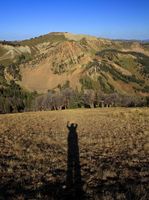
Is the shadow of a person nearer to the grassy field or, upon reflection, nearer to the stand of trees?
the grassy field

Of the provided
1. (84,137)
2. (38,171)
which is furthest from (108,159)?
(84,137)

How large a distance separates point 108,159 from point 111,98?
10954 cm

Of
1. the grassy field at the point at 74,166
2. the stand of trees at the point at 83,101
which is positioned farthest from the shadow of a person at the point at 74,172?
the stand of trees at the point at 83,101

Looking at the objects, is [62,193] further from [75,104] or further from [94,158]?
[75,104]

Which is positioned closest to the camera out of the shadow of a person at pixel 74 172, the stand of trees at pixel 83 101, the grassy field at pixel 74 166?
the grassy field at pixel 74 166

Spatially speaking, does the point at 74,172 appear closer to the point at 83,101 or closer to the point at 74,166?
the point at 74,166

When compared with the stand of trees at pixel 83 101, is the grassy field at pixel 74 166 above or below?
above

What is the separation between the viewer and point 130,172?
15.4m

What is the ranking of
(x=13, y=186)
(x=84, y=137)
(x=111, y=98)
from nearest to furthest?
(x=13, y=186), (x=84, y=137), (x=111, y=98)

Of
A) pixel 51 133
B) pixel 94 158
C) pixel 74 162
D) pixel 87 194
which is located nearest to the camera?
pixel 87 194

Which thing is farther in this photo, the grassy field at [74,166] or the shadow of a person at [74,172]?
the shadow of a person at [74,172]

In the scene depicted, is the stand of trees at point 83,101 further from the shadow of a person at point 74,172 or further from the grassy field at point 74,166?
the shadow of a person at point 74,172

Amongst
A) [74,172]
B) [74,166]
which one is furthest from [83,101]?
[74,172]

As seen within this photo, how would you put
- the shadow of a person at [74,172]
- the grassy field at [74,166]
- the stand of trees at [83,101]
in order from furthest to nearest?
the stand of trees at [83,101]
the shadow of a person at [74,172]
the grassy field at [74,166]
